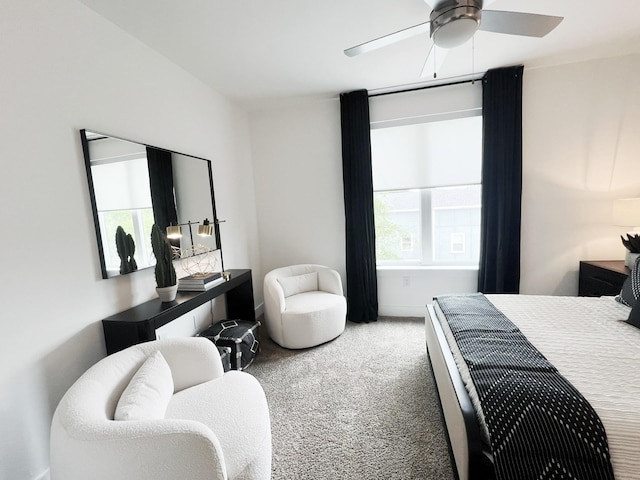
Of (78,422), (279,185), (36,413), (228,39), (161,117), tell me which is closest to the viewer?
(78,422)

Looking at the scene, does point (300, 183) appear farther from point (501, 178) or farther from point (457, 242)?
point (501, 178)

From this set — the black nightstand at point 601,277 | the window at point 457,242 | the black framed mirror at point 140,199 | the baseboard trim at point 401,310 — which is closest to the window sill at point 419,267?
the window at point 457,242

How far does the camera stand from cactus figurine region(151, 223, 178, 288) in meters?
1.99

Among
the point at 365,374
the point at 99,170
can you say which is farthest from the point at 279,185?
the point at 365,374

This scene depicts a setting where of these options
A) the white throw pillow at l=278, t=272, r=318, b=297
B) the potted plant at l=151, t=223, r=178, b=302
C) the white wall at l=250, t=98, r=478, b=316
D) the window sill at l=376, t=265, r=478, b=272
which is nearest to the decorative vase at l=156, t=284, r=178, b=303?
the potted plant at l=151, t=223, r=178, b=302

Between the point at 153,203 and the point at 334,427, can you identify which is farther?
the point at 153,203

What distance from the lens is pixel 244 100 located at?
3387mm

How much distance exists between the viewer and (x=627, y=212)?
8.07ft

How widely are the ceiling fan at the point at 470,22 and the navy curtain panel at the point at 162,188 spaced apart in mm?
1848

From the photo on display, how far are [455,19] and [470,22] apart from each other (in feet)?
0.26

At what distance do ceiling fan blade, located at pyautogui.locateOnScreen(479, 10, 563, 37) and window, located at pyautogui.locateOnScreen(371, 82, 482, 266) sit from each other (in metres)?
1.57

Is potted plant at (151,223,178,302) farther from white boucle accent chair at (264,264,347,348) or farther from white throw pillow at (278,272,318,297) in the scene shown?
white throw pillow at (278,272,318,297)

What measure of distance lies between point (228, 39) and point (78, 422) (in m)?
2.46

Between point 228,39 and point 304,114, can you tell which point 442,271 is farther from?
point 228,39
